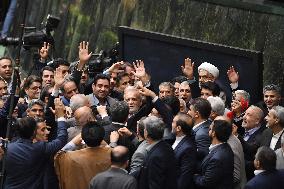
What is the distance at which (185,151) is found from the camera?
1311 cm

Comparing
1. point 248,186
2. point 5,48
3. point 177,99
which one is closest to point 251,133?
point 177,99

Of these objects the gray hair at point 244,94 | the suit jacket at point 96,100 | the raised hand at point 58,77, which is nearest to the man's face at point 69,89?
the raised hand at point 58,77

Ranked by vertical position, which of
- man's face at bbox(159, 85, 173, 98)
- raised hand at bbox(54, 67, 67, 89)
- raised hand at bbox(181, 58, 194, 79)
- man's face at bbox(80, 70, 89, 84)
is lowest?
man's face at bbox(80, 70, 89, 84)

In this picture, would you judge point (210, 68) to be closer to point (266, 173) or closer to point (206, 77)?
Result: point (206, 77)

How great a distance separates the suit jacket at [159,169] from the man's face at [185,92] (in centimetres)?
266

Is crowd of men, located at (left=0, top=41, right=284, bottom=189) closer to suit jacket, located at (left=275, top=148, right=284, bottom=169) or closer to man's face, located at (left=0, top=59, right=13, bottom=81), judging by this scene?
suit jacket, located at (left=275, top=148, right=284, bottom=169)

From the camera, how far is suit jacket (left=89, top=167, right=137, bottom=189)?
12344 millimetres

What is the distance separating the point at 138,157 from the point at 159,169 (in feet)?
1.19

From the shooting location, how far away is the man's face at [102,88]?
1594 cm

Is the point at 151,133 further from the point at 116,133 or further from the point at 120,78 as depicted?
the point at 120,78

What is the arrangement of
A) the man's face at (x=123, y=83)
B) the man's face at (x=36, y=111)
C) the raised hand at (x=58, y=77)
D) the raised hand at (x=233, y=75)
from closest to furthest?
1. the man's face at (x=36, y=111)
2. the raised hand at (x=58, y=77)
3. the raised hand at (x=233, y=75)
4. the man's face at (x=123, y=83)

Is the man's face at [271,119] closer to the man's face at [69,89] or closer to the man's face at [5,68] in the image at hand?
the man's face at [69,89]

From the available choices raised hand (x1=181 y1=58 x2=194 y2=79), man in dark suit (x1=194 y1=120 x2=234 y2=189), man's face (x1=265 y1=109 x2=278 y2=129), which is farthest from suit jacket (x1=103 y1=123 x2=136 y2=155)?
raised hand (x1=181 y1=58 x2=194 y2=79)

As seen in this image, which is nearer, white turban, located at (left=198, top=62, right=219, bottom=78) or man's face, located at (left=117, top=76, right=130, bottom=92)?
white turban, located at (left=198, top=62, right=219, bottom=78)
